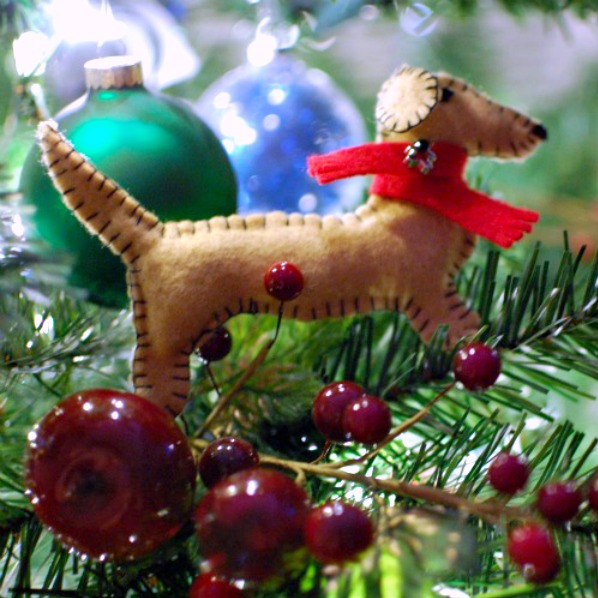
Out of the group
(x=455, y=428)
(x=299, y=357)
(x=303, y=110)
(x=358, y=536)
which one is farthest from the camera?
(x=303, y=110)

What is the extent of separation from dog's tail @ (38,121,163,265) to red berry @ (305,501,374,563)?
7.8 inches

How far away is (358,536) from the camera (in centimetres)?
26

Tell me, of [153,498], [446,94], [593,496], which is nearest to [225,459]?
[153,498]

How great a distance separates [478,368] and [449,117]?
0.18 meters

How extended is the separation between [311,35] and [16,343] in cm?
41

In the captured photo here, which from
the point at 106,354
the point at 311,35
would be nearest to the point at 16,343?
the point at 106,354

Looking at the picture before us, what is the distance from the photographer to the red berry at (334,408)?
1.11 ft

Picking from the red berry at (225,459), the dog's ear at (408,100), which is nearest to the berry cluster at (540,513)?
the red berry at (225,459)

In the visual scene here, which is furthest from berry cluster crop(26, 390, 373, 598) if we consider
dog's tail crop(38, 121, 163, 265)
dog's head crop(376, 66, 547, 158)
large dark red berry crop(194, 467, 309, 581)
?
dog's head crop(376, 66, 547, 158)

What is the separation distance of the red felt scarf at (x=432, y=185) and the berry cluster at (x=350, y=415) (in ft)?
0.49

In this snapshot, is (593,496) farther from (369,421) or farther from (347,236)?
(347,236)

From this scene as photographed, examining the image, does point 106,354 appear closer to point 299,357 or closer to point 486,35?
point 299,357

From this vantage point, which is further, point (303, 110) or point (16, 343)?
point (303, 110)

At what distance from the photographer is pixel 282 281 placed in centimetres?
37
